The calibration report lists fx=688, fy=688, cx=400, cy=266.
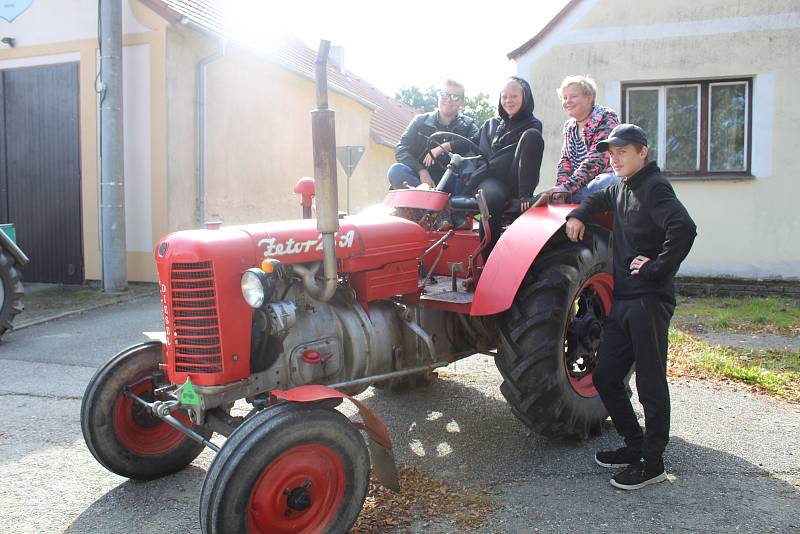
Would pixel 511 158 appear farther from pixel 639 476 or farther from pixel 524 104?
pixel 639 476

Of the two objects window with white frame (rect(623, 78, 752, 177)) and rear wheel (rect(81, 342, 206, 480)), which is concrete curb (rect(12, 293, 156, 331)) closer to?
rear wheel (rect(81, 342, 206, 480))

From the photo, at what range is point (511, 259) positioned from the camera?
3.56m

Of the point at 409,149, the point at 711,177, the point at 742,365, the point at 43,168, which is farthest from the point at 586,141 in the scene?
the point at 43,168

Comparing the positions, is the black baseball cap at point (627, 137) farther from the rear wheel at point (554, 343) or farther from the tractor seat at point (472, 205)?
the tractor seat at point (472, 205)

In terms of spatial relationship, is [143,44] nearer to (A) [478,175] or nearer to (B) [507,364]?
(A) [478,175]

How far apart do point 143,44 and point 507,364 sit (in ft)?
26.4

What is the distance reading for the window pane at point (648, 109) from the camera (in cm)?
924

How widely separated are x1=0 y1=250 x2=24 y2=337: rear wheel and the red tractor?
400 cm

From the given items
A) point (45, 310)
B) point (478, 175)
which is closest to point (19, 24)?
point (45, 310)

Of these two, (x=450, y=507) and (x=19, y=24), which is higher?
(x=19, y=24)

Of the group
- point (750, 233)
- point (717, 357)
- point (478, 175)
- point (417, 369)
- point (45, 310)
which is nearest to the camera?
point (417, 369)

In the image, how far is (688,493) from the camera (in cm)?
316

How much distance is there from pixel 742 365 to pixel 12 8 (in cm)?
1060

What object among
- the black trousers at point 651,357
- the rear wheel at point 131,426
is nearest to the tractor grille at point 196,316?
the rear wheel at point 131,426
